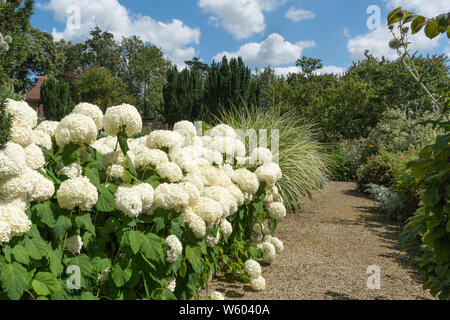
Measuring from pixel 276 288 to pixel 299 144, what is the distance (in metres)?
3.11

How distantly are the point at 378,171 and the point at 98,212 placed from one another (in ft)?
23.5

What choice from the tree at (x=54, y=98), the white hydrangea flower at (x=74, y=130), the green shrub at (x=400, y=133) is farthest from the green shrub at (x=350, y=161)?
the tree at (x=54, y=98)

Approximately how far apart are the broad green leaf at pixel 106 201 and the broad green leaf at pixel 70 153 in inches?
7.5

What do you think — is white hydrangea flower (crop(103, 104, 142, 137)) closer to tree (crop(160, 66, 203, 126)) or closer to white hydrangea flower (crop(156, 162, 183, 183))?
white hydrangea flower (crop(156, 162, 183, 183))

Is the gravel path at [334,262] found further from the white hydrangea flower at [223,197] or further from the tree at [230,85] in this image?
the tree at [230,85]

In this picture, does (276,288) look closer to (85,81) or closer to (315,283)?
(315,283)

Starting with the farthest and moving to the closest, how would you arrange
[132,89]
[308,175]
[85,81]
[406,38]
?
[132,89], [85,81], [308,175], [406,38]

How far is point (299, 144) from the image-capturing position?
18.0 feet

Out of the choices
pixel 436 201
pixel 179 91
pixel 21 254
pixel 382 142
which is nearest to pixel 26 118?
pixel 21 254

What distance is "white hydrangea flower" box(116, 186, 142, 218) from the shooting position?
1513 millimetres

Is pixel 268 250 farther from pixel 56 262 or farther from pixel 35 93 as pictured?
pixel 35 93

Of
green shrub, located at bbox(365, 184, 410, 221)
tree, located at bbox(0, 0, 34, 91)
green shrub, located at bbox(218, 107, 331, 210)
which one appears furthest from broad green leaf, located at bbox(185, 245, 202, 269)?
green shrub, located at bbox(365, 184, 410, 221)

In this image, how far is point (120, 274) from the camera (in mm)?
1509

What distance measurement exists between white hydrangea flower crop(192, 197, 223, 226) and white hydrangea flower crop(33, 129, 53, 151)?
86 cm
